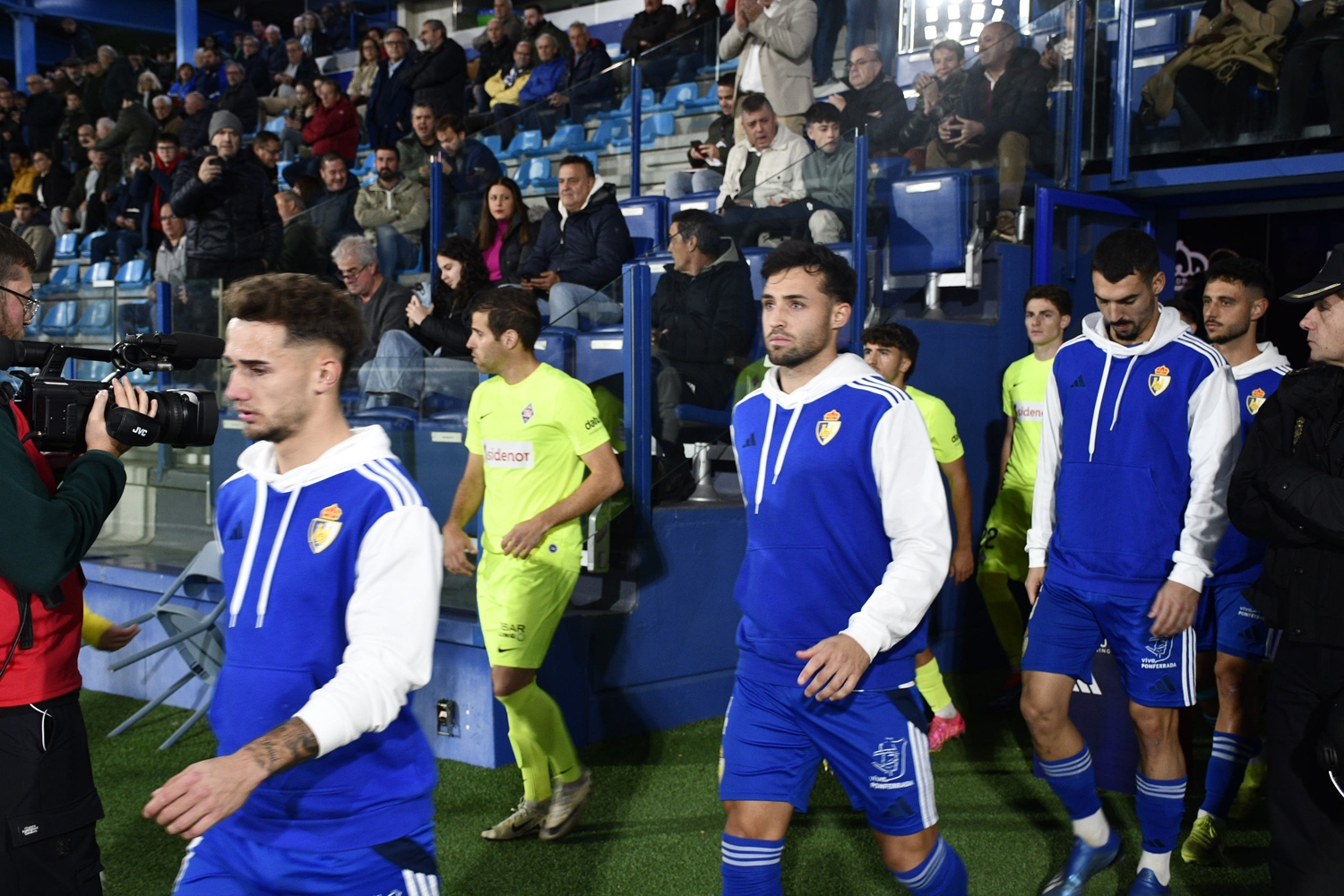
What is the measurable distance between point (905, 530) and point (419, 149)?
7.69m

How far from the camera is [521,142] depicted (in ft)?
32.8

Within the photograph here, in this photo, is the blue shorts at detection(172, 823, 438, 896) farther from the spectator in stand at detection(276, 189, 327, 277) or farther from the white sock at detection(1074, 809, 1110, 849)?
the spectator in stand at detection(276, 189, 327, 277)

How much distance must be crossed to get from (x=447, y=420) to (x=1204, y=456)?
314cm

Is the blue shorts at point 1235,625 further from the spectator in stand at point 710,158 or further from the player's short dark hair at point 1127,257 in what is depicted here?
the spectator in stand at point 710,158

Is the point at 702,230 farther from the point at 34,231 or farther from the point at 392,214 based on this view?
the point at 34,231

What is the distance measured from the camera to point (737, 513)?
18.9ft

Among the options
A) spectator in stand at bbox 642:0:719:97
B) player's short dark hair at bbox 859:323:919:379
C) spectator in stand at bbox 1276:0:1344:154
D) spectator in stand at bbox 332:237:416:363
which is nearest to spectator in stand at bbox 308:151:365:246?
spectator in stand at bbox 332:237:416:363

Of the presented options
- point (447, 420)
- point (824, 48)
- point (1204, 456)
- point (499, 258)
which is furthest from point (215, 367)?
point (1204, 456)

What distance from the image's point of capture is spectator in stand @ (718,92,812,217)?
605cm

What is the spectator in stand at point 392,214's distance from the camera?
28.0ft

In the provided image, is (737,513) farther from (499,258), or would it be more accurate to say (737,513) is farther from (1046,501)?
(499,258)

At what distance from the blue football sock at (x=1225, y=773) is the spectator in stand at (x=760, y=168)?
121 inches

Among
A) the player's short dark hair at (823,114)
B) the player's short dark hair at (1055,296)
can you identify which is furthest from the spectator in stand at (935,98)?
the player's short dark hair at (1055,296)

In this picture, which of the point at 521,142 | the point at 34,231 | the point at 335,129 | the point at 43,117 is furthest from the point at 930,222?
the point at 43,117
